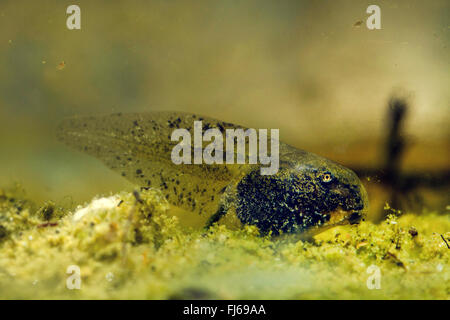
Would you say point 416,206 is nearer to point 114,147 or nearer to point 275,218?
point 275,218

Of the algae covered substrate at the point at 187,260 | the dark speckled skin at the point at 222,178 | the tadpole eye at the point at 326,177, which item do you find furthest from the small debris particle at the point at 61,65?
the tadpole eye at the point at 326,177

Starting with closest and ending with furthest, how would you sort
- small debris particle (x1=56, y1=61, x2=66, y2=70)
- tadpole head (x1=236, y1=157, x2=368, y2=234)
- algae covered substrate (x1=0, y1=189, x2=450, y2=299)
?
algae covered substrate (x1=0, y1=189, x2=450, y2=299) < tadpole head (x1=236, y1=157, x2=368, y2=234) < small debris particle (x1=56, y1=61, x2=66, y2=70)

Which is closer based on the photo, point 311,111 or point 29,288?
point 29,288

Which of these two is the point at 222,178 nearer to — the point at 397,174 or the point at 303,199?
the point at 303,199

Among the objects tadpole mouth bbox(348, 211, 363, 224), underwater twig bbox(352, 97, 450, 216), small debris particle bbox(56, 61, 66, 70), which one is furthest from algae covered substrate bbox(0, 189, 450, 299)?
small debris particle bbox(56, 61, 66, 70)

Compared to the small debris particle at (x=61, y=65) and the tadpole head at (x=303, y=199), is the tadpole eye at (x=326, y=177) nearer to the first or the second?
the tadpole head at (x=303, y=199)

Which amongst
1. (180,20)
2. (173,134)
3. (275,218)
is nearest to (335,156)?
(275,218)

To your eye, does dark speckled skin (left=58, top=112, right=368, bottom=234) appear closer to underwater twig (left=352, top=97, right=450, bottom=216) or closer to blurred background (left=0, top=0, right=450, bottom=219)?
blurred background (left=0, top=0, right=450, bottom=219)
